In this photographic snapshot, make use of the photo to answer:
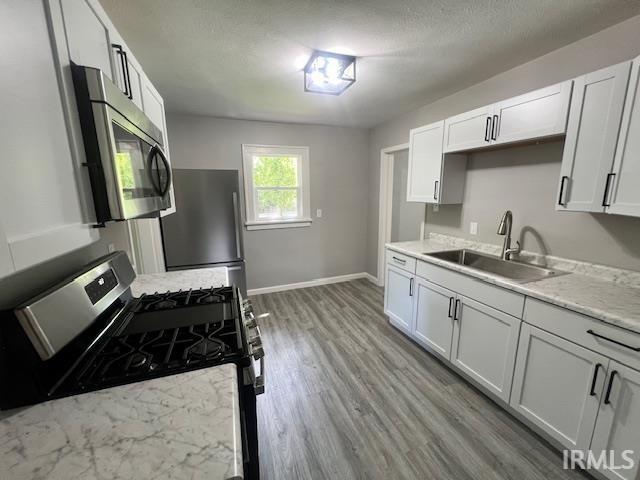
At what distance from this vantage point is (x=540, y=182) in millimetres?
1983

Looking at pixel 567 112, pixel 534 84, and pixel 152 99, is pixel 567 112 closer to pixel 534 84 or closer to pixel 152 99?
pixel 534 84

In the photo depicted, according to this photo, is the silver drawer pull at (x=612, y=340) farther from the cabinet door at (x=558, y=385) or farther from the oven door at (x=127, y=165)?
the oven door at (x=127, y=165)

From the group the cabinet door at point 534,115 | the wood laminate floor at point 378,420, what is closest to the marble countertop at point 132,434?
the wood laminate floor at point 378,420

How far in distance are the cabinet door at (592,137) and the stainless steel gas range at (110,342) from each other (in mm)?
1982

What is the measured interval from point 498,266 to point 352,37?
2.06 meters

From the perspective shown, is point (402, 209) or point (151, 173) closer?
point (151, 173)

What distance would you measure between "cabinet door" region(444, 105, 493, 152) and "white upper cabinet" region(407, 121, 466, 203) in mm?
97

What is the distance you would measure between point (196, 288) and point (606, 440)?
2.24 m

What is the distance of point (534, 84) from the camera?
Result: 1971 mm

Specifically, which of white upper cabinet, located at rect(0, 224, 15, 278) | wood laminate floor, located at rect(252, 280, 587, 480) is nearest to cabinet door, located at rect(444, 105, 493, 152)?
wood laminate floor, located at rect(252, 280, 587, 480)

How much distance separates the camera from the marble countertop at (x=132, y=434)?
52cm

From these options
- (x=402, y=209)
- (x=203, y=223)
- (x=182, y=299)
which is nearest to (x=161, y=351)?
(x=182, y=299)

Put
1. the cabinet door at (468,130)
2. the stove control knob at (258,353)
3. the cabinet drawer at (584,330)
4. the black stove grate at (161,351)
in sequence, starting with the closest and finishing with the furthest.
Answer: the black stove grate at (161,351)
the stove control knob at (258,353)
the cabinet drawer at (584,330)
the cabinet door at (468,130)

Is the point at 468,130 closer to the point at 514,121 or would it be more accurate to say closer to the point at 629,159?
the point at 514,121
